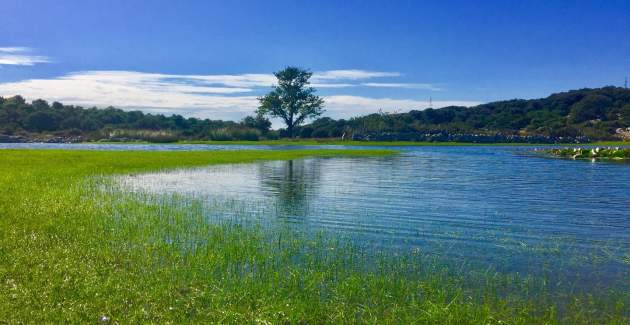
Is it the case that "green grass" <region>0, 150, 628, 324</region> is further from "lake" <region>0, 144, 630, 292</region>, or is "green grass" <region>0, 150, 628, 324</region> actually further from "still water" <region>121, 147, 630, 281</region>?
"still water" <region>121, 147, 630, 281</region>

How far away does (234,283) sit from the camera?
1141 centimetres

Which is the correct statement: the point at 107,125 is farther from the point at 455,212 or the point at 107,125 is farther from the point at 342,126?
the point at 455,212

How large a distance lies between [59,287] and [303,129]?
157m

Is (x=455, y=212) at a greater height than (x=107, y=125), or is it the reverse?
(x=107, y=125)

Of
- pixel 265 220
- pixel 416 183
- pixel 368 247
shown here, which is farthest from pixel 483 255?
pixel 416 183

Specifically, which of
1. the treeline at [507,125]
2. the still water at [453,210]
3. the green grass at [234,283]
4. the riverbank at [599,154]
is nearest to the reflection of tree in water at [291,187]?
the still water at [453,210]

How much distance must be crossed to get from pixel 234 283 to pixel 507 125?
18978cm

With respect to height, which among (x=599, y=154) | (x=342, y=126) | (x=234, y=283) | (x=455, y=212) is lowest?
(x=599, y=154)

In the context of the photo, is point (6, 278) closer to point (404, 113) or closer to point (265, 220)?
point (265, 220)

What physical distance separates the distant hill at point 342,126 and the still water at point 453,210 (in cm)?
10515

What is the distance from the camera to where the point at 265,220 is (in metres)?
19.9

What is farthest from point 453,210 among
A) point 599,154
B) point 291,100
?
point 291,100

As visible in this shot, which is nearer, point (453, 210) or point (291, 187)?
point (453, 210)

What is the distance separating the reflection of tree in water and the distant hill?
9758cm
